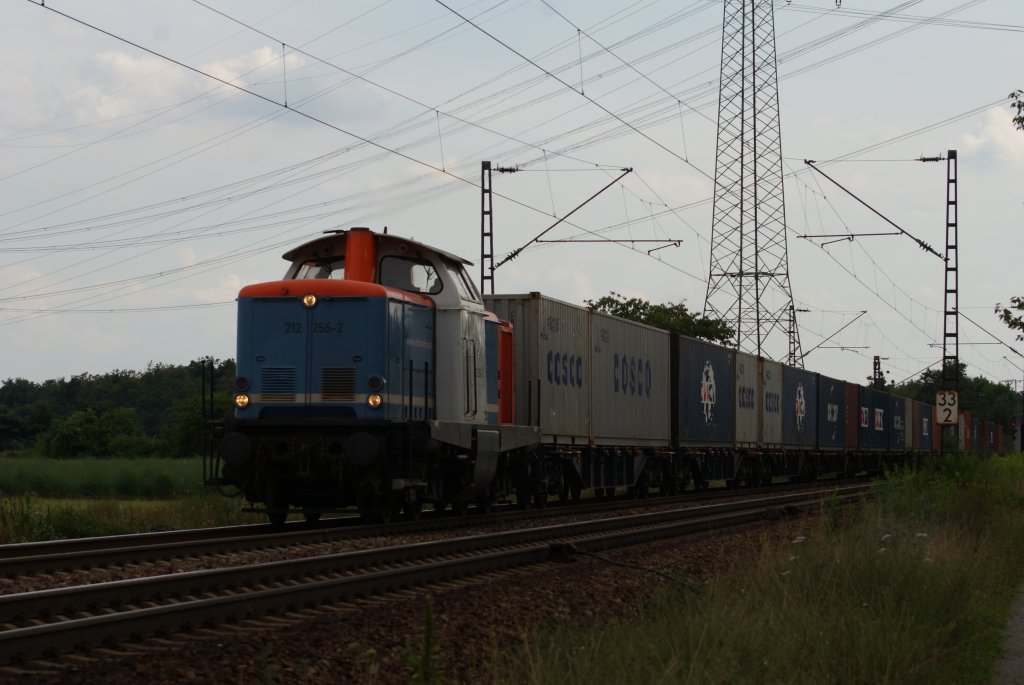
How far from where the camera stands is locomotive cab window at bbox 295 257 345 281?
1548 centimetres

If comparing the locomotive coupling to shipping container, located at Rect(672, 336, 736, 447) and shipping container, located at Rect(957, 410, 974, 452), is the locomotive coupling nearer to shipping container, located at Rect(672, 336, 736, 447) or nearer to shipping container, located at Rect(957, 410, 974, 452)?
shipping container, located at Rect(672, 336, 736, 447)

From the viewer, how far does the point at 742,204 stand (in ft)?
131

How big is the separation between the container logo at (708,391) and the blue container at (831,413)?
425 inches

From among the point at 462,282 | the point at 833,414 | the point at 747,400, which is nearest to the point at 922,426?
the point at 833,414

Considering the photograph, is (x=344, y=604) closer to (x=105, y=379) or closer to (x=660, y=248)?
(x=660, y=248)

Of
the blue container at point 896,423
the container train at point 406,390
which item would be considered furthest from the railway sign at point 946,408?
the container train at point 406,390

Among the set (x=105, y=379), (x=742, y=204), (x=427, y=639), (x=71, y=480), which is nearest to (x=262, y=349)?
(x=427, y=639)

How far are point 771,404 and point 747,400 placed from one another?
93.5 inches

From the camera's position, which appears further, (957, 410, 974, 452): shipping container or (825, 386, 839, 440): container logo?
(957, 410, 974, 452): shipping container

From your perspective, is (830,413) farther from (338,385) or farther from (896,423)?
(338,385)

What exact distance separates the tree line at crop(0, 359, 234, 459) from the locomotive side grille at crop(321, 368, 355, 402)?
16.4 metres

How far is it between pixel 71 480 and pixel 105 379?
78.2 metres

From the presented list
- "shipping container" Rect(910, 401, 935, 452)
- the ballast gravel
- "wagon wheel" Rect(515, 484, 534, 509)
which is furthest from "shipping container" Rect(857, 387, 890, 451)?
the ballast gravel

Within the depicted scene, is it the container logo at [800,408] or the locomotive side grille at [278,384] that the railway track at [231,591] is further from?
the container logo at [800,408]
